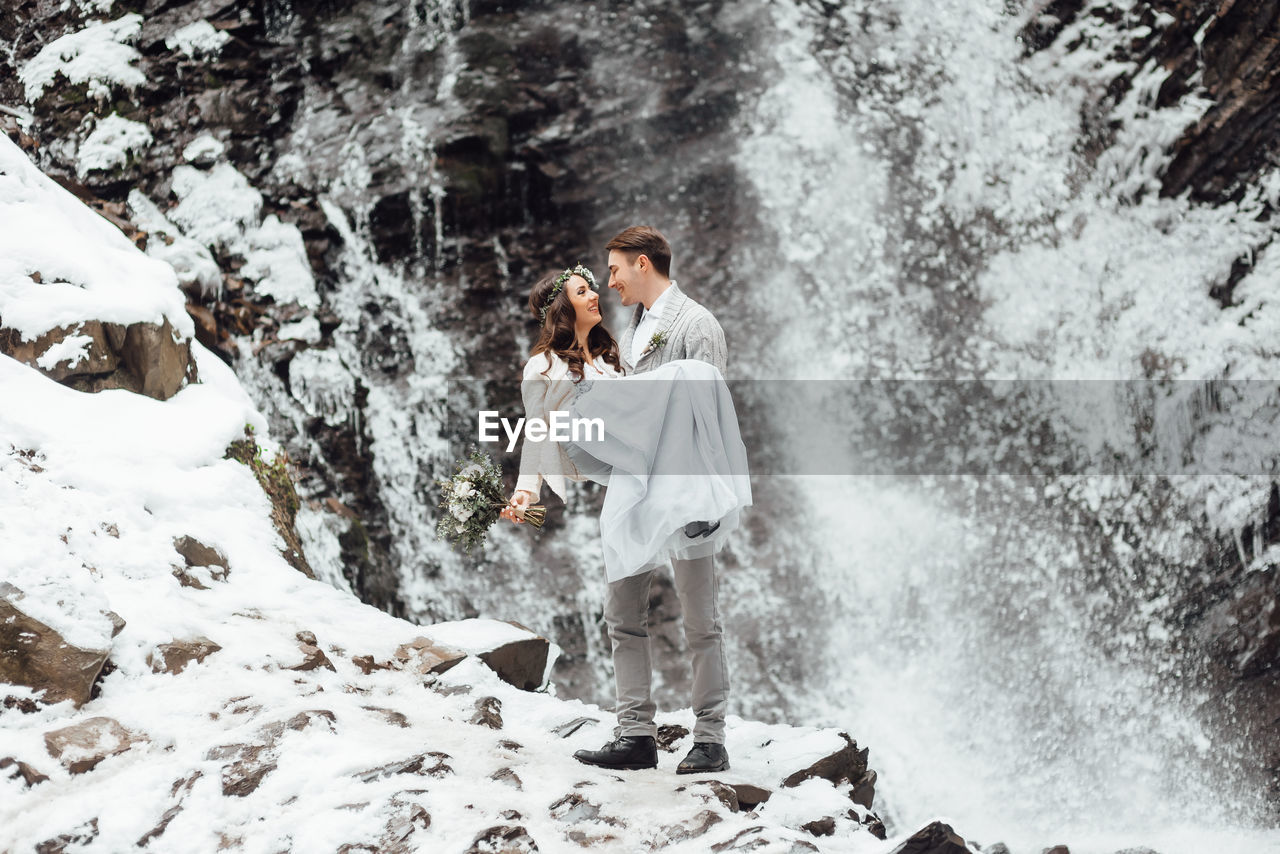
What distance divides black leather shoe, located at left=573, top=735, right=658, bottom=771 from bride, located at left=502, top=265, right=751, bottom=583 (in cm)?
64

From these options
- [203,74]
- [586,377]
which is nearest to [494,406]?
[203,74]

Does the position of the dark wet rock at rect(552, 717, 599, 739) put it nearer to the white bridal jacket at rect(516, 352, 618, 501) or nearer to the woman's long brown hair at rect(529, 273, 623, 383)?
the white bridal jacket at rect(516, 352, 618, 501)

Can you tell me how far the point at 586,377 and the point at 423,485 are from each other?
251 inches

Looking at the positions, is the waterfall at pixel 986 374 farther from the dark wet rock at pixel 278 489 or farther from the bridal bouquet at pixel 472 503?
the bridal bouquet at pixel 472 503

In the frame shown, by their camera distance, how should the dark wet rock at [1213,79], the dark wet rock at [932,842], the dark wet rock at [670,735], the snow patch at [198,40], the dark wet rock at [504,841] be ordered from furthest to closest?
the snow patch at [198,40] < the dark wet rock at [1213,79] < the dark wet rock at [670,735] < the dark wet rock at [932,842] < the dark wet rock at [504,841]

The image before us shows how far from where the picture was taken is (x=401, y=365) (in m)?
9.70

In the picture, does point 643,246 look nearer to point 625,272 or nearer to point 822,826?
point 625,272

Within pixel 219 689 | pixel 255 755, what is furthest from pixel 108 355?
pixel 255 755

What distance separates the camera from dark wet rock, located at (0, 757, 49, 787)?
2818 mm

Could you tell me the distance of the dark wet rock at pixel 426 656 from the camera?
4277 mm

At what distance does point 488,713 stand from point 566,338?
164 cm

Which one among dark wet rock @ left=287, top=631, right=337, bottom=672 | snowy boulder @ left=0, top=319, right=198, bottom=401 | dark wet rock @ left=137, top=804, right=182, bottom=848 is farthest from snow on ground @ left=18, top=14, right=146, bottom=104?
dark wet rock @ left=137, top=804, right=182, bottom=848

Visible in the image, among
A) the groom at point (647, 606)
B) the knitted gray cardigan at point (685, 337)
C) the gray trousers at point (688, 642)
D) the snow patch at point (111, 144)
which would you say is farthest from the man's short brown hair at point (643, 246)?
the snow patch at point (111, 144)

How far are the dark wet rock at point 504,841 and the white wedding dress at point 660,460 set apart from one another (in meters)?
0.90
